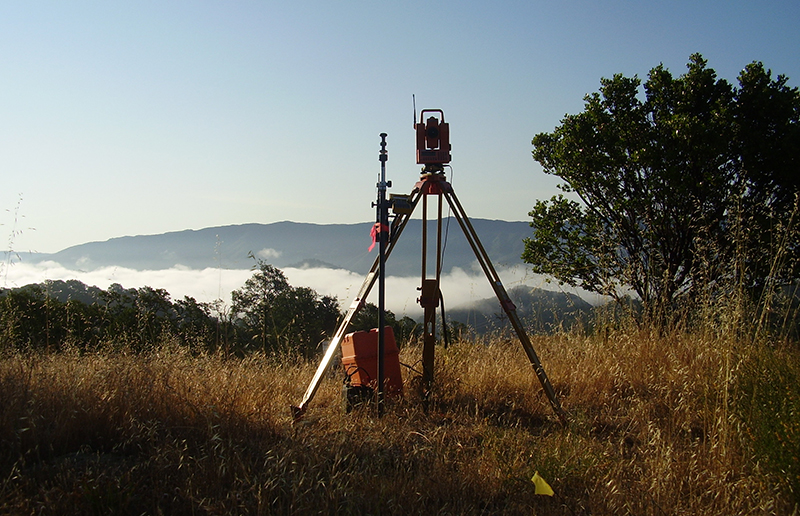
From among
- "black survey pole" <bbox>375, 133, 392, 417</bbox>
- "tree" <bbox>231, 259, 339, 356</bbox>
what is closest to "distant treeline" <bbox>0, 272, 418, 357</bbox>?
"tree" <bbox>231, 259, 339, 356</bbox>

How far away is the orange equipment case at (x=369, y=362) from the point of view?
402 centimetres

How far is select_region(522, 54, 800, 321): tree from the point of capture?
273 inches

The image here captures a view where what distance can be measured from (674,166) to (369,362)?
17.3 feet

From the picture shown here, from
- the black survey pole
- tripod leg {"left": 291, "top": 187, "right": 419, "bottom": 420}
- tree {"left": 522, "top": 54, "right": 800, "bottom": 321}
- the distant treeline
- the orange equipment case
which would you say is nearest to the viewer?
the black survey pole

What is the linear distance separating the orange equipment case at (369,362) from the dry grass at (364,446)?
0.21 metres

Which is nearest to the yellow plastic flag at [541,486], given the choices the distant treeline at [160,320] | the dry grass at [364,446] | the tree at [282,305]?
the dry grass at [364,446]

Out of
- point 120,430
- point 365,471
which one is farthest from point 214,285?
point 365,471

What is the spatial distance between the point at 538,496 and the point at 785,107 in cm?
700

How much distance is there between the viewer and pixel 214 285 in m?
4.84

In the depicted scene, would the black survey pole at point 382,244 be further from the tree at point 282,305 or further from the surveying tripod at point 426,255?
the tree at point 282,305

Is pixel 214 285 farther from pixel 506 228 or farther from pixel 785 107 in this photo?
pixel 506 228

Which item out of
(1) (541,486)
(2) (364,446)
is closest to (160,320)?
(2) (364,446)

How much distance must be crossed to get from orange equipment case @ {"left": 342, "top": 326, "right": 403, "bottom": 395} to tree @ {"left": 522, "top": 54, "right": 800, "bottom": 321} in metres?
3.39

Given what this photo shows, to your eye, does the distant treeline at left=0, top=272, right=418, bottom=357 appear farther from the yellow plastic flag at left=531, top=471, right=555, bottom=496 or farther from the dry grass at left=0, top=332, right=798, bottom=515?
the yellow plastic flag at left=531, top=471, right=555, bottom=496
